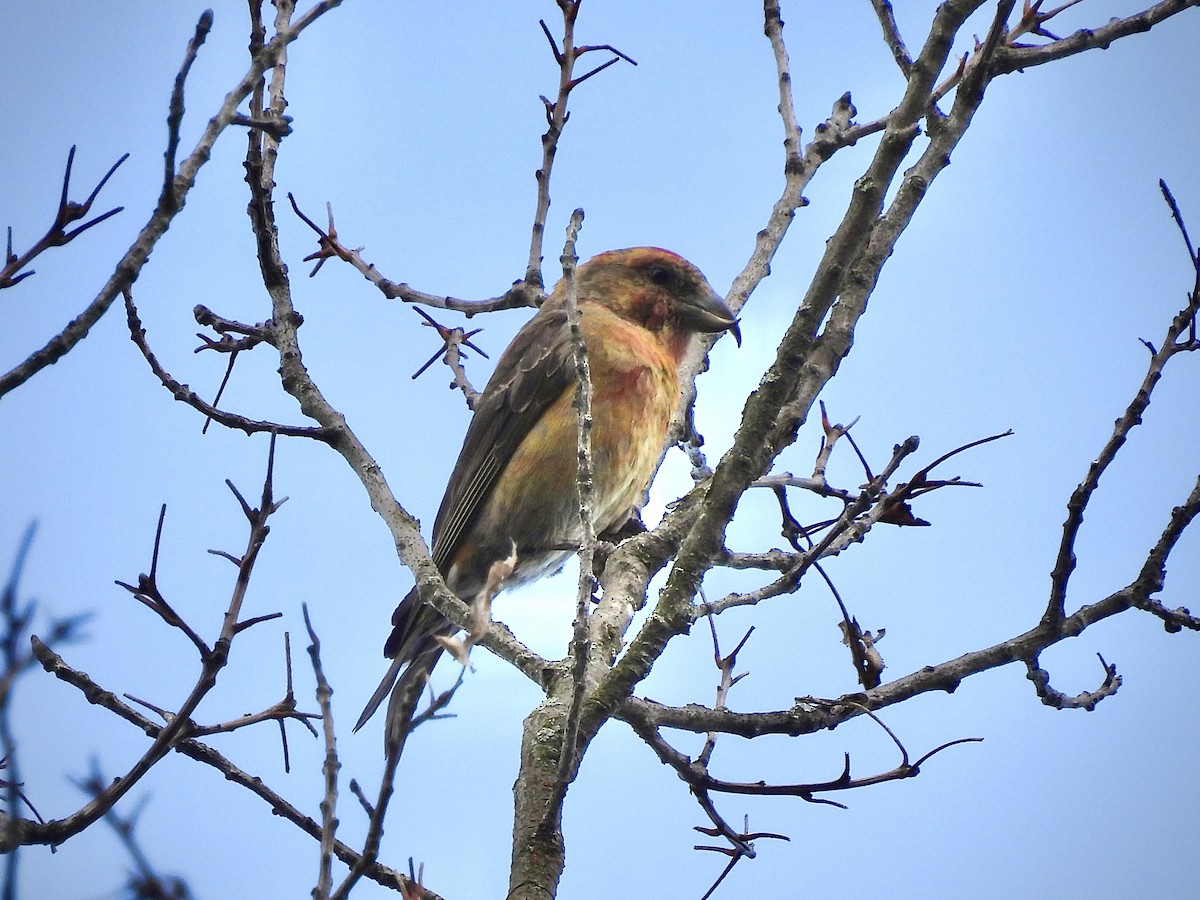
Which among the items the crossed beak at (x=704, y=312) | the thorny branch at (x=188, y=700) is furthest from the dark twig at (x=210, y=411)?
the crossed beak at (x=704, y=312)

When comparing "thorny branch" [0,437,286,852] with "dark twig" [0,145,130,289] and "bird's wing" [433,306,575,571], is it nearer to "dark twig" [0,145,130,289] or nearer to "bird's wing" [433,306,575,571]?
"dark twig" [0,145,130,289]

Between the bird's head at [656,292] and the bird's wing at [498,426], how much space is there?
1.14 ft

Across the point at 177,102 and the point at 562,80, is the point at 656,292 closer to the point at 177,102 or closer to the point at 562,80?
the point at 562,80

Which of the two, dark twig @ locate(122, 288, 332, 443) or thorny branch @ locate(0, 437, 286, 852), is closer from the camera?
thorny branch @ locate(0, 437, 286, 852)

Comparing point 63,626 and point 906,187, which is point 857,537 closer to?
point 906,187

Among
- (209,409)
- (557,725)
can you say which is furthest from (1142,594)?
(209,409)

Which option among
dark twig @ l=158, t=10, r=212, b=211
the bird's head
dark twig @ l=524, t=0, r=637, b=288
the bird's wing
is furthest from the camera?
the bird's head

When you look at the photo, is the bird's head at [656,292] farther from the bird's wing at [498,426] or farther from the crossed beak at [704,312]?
the bird's wing at [498,426]

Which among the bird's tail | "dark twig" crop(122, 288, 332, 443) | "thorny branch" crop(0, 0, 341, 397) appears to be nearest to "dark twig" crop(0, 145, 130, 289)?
"thorny branch" crop(0, 0, 341, 397)

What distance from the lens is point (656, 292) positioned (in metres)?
5.39

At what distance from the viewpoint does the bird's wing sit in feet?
16.3

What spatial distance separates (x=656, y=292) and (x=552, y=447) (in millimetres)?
929

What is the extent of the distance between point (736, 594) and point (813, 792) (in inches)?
24.8

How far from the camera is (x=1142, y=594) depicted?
282cm
